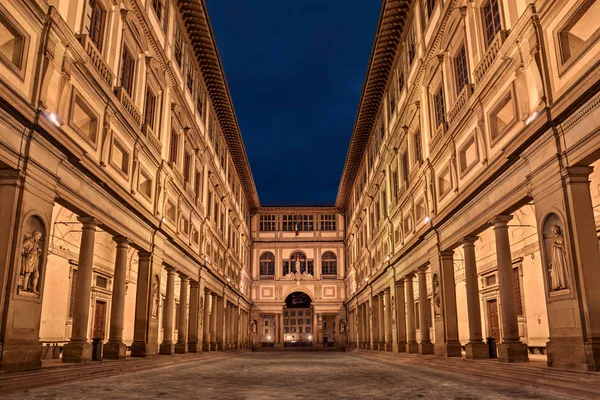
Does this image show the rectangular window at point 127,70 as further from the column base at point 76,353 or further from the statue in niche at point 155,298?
the column base at point 76,353

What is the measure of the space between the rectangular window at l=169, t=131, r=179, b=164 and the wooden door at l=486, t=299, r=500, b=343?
682 inches

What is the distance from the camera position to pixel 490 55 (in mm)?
15953

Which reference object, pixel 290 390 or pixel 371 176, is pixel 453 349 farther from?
pixel 371 176

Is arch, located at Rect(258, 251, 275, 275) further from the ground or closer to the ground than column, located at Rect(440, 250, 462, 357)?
further from the ground

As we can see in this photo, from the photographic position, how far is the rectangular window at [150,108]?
2200cm

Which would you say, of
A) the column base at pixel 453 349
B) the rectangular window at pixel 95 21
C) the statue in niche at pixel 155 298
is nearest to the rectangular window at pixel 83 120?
the rectangular window at pixel 95 21

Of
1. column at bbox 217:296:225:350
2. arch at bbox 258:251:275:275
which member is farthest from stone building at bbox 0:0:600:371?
arch at bbox 258:251:275:275

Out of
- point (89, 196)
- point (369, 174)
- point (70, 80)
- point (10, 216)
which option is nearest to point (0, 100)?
point (10, 216)

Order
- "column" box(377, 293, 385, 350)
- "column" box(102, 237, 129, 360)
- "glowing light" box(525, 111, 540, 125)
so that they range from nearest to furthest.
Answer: "glowing light" box(525, 111, 540, 125), "column" box(102, 237, 129, 360), "column" box(377, 293, 385, 350)

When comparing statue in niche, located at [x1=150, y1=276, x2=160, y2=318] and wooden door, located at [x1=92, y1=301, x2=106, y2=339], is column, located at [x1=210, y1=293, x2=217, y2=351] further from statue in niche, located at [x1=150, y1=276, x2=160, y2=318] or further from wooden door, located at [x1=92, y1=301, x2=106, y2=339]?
statue in niche, located at [x1=150, y1=276, x2=160, y2=318]

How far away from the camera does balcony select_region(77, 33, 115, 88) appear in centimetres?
1490

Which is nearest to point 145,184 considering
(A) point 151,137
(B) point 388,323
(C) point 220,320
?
(A) point 151,137

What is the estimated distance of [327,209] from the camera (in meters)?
62.7

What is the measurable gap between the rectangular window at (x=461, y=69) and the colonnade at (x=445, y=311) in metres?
5.93
